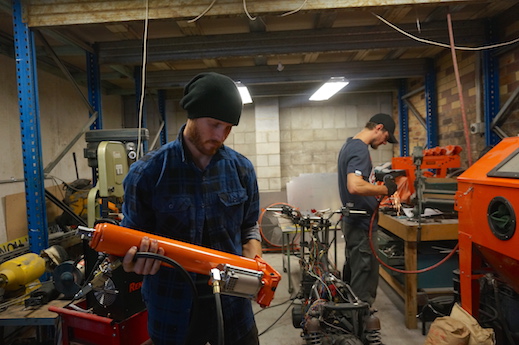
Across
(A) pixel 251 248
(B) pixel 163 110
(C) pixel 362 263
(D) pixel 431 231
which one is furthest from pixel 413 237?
(B) pixel 163 110

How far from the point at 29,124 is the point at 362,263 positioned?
2639mm

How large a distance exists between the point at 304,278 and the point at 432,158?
1.60 metres

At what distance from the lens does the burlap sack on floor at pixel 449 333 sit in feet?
5.09

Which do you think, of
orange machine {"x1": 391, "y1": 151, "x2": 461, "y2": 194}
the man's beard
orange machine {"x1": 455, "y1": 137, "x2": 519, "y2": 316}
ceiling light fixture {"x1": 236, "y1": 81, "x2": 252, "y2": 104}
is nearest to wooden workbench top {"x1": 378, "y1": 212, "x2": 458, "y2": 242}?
orange machine {"x1": 391, "y1": 151, "x2": 461, "y2": 194}

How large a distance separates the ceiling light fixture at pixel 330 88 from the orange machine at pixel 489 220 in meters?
2.48

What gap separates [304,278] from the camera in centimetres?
270

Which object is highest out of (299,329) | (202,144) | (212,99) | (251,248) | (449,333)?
(212,99)

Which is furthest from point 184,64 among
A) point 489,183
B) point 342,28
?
point 489,183

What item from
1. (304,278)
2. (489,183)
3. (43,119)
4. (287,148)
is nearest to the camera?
(489,183)

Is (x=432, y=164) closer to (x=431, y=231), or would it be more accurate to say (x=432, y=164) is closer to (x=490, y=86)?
(x=431, y=231)

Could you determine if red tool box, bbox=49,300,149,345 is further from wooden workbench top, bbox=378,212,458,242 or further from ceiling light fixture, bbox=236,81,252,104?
ceiling light fixture, bbox=236,81,252,104

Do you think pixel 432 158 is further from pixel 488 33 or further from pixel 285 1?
pixel 285 1

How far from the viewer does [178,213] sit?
1.06 m

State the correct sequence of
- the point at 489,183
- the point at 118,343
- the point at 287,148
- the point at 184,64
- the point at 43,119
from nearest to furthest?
1. the point at 489,183
2. the point at 118,343
3. the point at 43,119
4. the point at 184,64
5. the point at 287,148
